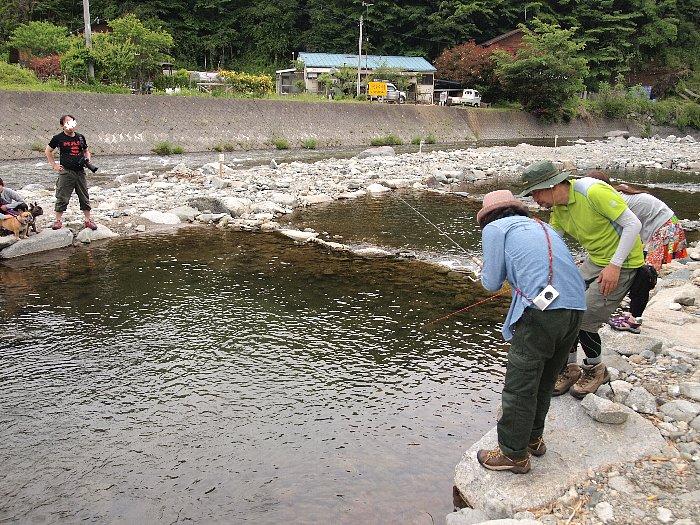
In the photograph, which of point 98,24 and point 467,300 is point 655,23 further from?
point 467,300

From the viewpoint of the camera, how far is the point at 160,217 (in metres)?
12.6

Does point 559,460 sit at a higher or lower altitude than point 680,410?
lower

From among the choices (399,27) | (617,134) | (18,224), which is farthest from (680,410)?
(399,27)

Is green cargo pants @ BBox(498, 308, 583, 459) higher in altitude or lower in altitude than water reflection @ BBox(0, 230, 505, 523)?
higher

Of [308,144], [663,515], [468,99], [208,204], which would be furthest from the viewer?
[468,99]

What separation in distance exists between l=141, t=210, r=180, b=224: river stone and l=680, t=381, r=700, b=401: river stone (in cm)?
1049

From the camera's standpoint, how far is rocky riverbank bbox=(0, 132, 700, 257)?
1277cm

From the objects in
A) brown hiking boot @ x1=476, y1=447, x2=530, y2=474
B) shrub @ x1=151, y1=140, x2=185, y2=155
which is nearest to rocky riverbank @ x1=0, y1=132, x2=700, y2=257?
brown hiking boot @ x1=476, y1=447, x2=530, y2=474

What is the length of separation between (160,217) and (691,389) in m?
10.8

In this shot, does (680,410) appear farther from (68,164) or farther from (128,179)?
(128,179)

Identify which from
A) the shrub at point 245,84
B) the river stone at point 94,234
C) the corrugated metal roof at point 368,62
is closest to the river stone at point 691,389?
the river stone at point 94,234

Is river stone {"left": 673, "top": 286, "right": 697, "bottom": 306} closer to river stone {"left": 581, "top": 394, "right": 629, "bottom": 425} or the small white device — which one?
river stone {"left": 581, "top": 394, "right": 629, "bottom": 425}

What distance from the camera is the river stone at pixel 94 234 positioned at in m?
10.8

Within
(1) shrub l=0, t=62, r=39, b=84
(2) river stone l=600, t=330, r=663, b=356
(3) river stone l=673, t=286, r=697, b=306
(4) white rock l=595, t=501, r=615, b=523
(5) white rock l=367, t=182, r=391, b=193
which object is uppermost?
(1) shrub l=0, t=62, r=39, b=84
